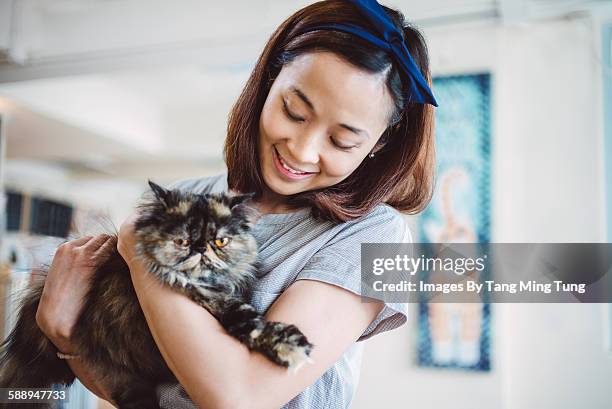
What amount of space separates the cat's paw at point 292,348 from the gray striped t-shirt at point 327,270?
0.09m

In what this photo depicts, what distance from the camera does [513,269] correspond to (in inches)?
49.8

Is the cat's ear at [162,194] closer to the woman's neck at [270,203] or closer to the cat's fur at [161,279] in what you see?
the cat's fur at [161,279]

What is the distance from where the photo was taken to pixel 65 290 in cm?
95

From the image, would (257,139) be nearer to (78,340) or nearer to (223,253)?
(223,253)

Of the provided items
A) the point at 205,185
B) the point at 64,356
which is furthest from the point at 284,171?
the point at 64,356

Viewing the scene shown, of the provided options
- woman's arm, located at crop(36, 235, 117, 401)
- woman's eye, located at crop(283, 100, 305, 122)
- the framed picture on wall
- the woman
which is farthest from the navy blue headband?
the framed picture on wall

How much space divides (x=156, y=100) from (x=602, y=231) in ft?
13.0

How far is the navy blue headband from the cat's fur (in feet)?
1.13

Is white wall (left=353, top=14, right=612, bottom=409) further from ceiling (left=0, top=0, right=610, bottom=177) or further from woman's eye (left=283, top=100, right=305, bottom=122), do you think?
woman's eye (left=283, top=100, right=305, bottom=122)

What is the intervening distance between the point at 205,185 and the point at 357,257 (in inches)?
17.4

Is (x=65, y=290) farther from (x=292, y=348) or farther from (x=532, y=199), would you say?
(x=532, y=199)

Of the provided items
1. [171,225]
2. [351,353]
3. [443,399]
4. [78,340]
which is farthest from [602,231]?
[78,340]

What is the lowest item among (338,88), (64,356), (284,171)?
(64,356)

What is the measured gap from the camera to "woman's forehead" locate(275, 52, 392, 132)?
791 millimetres
